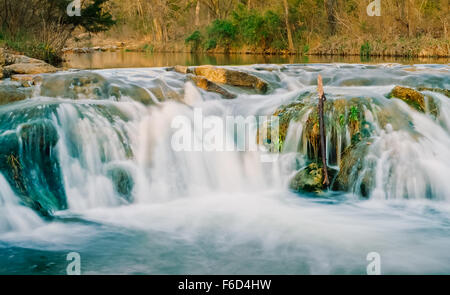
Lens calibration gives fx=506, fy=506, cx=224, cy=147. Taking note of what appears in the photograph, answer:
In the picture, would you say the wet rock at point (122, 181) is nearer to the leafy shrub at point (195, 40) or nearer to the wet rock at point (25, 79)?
the wet rock at point (25, 79)

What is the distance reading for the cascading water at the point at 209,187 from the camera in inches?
226

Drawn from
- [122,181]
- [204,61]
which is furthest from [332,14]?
[122,181]

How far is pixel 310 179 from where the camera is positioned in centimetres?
804

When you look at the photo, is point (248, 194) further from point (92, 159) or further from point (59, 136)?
point (59, 136)

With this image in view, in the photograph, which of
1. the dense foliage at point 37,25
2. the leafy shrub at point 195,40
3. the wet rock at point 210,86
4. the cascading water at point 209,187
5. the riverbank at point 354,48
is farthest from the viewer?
the leafy shrub at point 195,40

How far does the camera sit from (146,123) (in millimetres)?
8875

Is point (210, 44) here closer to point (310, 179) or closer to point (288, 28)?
point (288, 28)

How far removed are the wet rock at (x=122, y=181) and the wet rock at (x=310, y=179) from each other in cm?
255

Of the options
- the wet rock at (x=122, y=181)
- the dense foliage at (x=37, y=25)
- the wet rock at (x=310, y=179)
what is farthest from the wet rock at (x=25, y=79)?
the dense foliage at (x=37, y=25)

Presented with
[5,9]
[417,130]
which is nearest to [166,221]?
[417,130]

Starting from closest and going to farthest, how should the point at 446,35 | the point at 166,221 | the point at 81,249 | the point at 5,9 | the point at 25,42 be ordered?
1. the point at 81,249
2. the point at 166,221
3. the point at 25,42
4. the point at 5,9
5. the point at 446,35

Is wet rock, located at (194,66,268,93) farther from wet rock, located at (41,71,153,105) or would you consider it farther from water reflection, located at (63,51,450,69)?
water reflection, located at (63,51,450,69)
